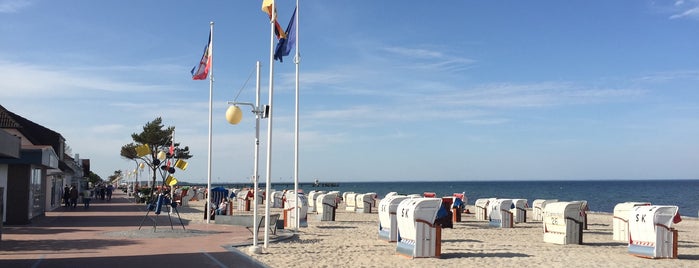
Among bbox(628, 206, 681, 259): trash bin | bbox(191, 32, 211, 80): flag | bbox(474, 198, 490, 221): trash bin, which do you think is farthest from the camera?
bbox(474, 198, 490, 221): trash bin

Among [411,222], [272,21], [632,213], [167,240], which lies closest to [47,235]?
[167,240]

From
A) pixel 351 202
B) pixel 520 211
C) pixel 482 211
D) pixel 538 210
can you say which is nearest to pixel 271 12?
pixel 520 211

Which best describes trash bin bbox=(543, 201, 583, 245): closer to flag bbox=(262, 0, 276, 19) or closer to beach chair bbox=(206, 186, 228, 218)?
flag bbox=(262, 0, 276, 19)

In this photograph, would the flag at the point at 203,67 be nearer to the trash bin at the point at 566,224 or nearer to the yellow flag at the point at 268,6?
the yellow flag at the point at 268,6

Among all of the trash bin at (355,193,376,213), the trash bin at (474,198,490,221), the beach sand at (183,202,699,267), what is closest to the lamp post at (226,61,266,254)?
the beach sand at (183,202,699,267)

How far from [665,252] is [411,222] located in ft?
18.1

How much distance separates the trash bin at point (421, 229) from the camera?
13.0 meters

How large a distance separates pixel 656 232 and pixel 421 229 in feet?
16.5

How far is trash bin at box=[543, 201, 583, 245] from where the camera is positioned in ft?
55.9

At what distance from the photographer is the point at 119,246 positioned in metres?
14.7

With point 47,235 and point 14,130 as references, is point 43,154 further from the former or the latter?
point 14,130

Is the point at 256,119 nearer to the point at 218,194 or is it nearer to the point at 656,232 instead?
the point at 656,232

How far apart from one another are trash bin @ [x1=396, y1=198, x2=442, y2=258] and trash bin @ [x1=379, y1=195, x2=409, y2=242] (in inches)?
108

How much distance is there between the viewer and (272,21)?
14000mm
